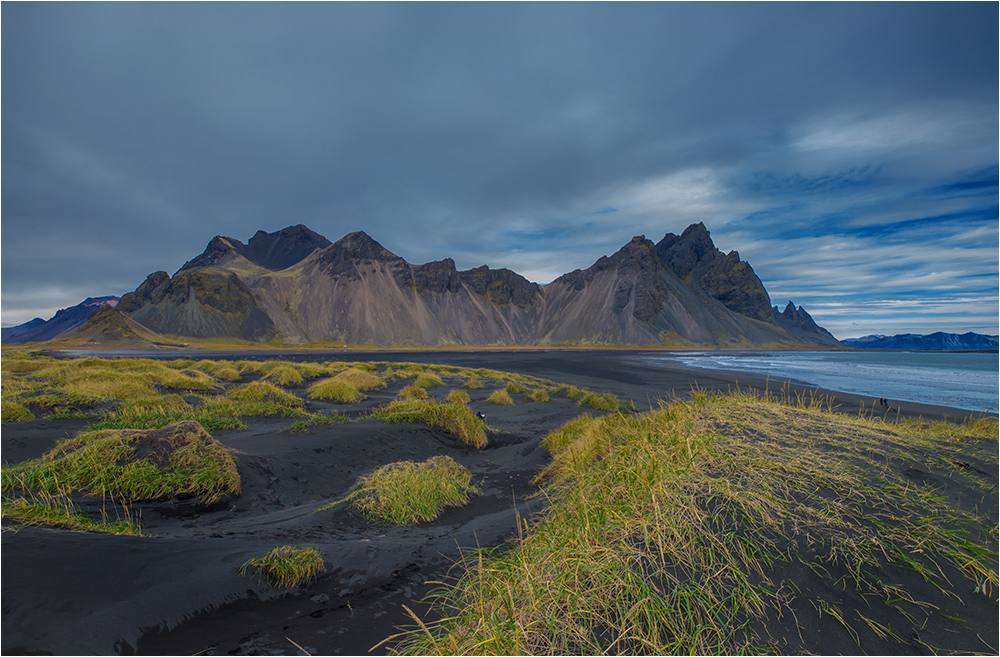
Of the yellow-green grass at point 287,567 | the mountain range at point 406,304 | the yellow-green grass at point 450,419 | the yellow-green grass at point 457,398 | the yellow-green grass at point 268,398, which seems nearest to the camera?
the yellow-green grass at point 287,567

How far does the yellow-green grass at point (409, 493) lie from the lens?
6215 mm

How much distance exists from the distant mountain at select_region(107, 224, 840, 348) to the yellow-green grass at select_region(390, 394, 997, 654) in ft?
449

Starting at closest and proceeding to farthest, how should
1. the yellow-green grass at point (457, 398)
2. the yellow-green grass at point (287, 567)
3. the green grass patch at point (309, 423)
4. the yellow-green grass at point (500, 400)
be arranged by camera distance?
the yellow-green grass at point (287, 567) < the green grass patch at point (309, 423) < the yellow-green grass at point (457, 398) < the yellow-green grass at point (500, 400)

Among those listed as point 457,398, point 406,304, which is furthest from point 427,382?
point 406,304

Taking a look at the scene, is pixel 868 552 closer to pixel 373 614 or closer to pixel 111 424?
pixel 373 614

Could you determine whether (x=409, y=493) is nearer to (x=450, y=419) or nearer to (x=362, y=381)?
(x=450, y=419)

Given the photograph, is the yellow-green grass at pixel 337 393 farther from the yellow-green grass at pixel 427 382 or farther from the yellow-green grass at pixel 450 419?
the yellow-green grass at pixel 450 419

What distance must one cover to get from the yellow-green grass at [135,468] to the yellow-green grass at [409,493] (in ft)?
7.08

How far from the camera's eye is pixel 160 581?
11.5ft

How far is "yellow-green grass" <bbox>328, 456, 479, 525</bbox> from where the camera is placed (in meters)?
6.21

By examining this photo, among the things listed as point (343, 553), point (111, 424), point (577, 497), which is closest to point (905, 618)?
point (577, 497)

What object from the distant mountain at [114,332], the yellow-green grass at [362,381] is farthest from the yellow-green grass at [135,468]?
the distant mountain at [114,332]

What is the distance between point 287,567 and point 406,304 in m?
150

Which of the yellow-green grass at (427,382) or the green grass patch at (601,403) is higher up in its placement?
the yellow-green grass at (427,382)
